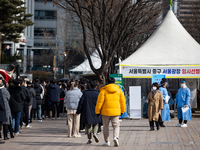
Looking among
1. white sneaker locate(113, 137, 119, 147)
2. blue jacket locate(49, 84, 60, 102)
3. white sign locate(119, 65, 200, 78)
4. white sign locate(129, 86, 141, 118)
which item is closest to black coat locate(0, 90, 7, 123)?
white sneaker locate(113, 137, 119, 147)

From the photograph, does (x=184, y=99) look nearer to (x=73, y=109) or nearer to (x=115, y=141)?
(x=73, y=109)

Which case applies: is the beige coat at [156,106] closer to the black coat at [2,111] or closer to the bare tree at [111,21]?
the bare tree at [111,21]

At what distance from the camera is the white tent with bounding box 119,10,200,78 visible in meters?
16.6

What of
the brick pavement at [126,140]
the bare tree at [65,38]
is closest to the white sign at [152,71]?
the brick pavement at [126,140]

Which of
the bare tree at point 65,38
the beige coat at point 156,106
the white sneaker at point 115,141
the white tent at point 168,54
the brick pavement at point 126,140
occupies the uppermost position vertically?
the bare tree at point 65,38

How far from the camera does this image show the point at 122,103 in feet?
30.1

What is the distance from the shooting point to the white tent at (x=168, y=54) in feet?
54.4

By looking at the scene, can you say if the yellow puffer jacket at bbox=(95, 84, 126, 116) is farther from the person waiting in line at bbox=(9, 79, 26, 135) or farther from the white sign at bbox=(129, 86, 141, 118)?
the white sign at bbox=(129, 86, 141, 118)

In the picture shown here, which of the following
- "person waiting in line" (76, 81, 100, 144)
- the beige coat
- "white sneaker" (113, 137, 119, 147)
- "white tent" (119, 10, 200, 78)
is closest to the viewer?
"white sneaker" (113, 137, 119, 147)

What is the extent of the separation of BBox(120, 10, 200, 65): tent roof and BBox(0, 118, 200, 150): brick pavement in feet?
Answer: 14.3

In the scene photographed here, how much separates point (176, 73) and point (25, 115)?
7.25m

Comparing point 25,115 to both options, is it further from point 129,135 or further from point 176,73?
point 176,73

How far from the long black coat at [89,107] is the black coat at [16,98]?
2.29 meters

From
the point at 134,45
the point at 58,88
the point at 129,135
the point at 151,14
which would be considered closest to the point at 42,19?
the point at 134,45
